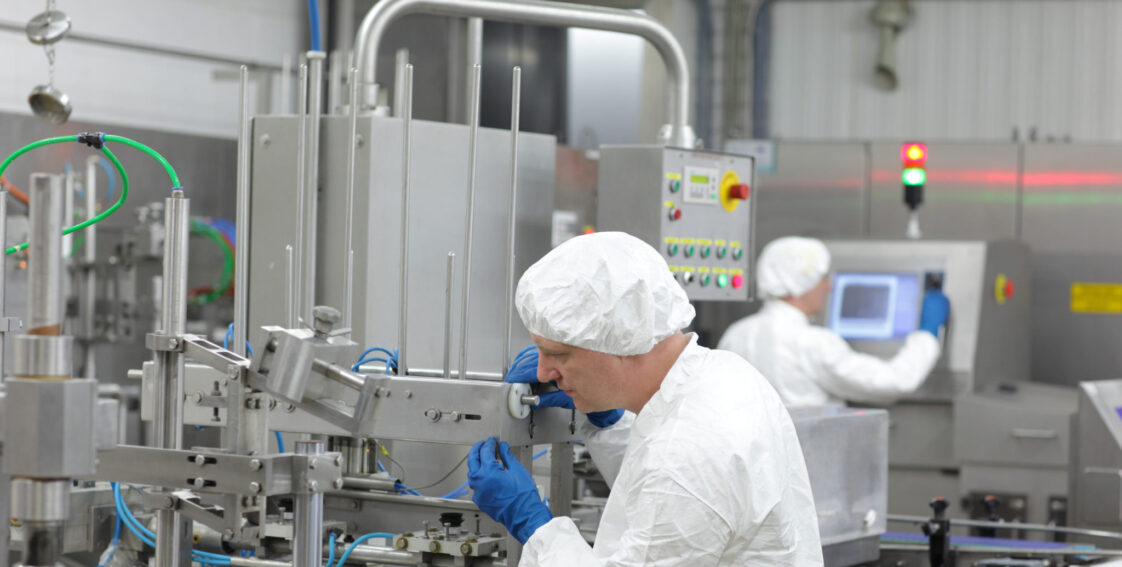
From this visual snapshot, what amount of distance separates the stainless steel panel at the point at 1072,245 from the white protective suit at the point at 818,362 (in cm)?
115

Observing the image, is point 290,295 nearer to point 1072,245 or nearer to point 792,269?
point 792,269

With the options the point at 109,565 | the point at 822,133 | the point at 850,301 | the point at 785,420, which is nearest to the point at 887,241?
the point at 850,301

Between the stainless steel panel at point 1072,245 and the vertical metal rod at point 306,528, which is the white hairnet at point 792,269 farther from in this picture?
the vertical metal rod at point 306,528

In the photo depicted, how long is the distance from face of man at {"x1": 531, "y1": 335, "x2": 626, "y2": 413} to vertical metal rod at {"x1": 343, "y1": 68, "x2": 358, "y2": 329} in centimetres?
28

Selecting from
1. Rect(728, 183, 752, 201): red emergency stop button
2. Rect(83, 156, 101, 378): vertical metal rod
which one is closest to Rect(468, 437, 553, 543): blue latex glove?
Rect(728, 183, 752, 201): red emergency stop button

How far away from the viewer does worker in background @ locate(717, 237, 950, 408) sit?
350cm

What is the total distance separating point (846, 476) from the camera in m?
2.11

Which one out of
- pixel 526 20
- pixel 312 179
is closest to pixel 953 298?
pixel 526 20

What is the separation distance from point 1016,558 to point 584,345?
1.06 meters

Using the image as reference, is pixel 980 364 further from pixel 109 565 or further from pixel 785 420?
pixel 109 565

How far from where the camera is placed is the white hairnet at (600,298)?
1.50 metres

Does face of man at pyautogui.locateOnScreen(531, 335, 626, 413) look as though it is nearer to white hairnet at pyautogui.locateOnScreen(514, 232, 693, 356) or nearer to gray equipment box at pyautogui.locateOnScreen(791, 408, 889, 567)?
white hairnet at pyautogui.locateOnScreen(514, 232, 693, 356)

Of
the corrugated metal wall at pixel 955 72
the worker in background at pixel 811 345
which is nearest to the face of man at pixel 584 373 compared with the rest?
the worker in background at pixel 811 345

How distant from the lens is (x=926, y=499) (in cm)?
372
